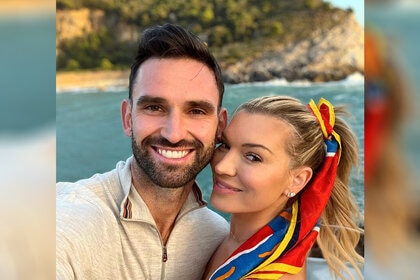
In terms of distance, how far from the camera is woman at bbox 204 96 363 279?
1491 mm

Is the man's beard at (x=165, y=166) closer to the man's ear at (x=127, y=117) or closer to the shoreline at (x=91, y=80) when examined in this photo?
the man's ear at (x=127, y=117)

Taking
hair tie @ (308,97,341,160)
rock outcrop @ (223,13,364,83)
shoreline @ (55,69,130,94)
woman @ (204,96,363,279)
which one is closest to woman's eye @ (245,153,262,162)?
woman @ (204,96,363,279)

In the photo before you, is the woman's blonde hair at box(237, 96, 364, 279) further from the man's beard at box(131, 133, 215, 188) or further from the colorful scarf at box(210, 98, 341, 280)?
the man's beard at box(131, 133, 215, 188)

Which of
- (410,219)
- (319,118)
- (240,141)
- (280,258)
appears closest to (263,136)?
(240,141)

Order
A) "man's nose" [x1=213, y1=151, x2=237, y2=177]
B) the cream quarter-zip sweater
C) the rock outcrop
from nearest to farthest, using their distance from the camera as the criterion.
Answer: the cream quarter-zip sweater < "man's nose" [x1=213, y1=151, x2=237, y2=177] < the rock outcrop

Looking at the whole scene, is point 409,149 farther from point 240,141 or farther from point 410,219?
point 240,141

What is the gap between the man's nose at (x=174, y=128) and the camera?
1.44 m

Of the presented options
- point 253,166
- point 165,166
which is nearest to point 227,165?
point 253,166

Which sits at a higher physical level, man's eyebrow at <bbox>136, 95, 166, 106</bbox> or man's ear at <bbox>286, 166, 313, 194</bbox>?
man's eyebrow at <bbox>136, 95, 166, 106</bbox>

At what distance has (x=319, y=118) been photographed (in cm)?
155

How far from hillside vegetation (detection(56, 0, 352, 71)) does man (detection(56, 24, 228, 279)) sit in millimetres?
268

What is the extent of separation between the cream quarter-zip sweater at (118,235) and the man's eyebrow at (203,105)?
0.94 feet

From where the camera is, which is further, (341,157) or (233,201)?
(341,157)

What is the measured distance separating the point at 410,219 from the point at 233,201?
515mm
